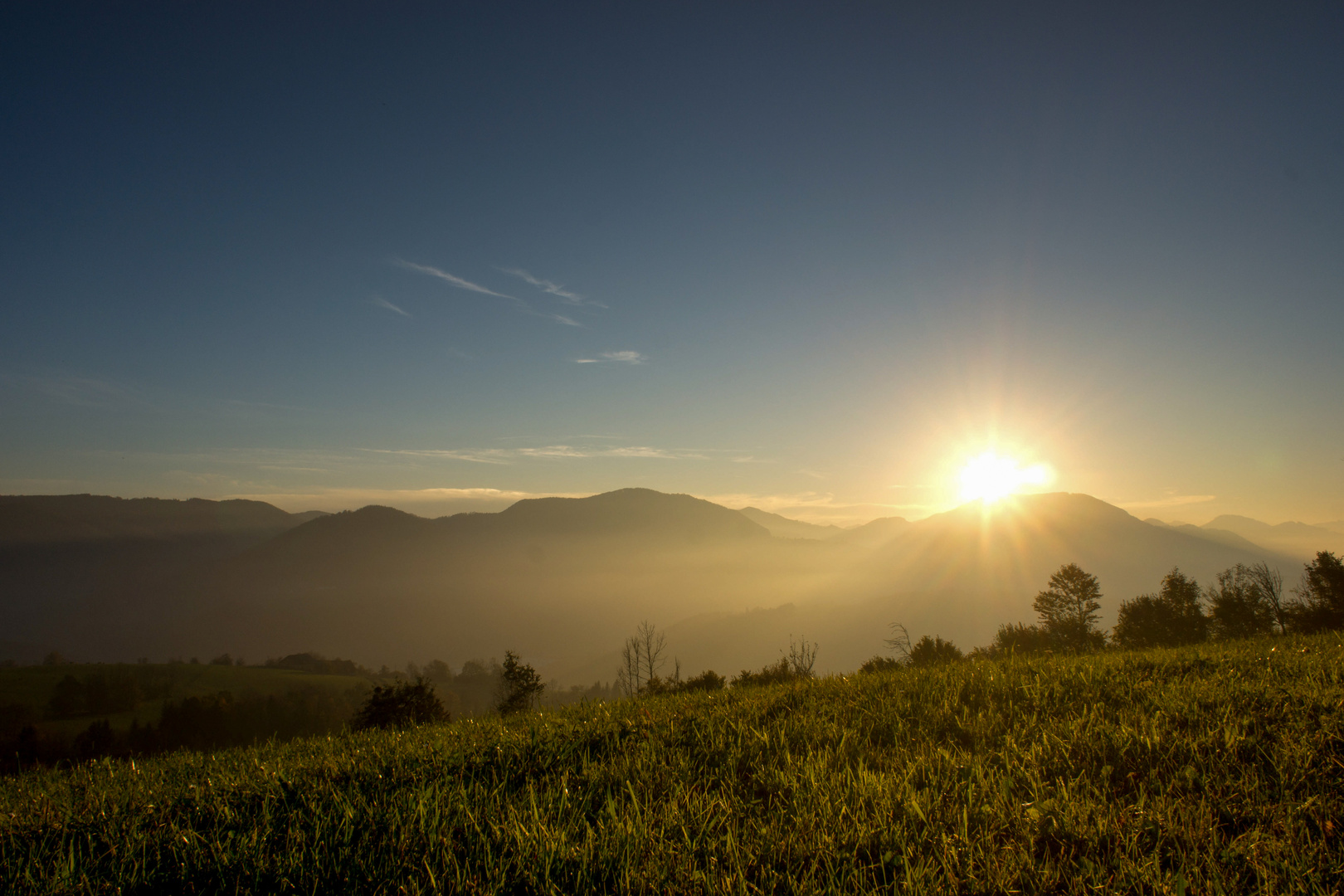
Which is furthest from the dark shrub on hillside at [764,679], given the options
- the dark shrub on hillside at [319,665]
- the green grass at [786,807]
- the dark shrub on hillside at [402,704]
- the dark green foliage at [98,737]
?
the dark shrub on hillside at [319,665]

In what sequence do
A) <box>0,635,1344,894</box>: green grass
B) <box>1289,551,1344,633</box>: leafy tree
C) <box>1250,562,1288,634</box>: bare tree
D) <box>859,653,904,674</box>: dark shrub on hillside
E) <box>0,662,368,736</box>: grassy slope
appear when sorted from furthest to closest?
<box>0,662,368,736</box>: grassy slope → <box>1250,562,1288,634</box>: bare tree → <box>1289,551,1344,633</box>: leafy tree → <box>859,653,904,674</box>: dark shrub on hillside → <box>0,635,1344,894</box>: green grass

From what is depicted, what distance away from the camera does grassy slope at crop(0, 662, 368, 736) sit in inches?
4102

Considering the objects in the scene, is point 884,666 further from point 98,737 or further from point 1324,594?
point 98,737

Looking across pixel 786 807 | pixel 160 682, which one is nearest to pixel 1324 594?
pixel 786 807

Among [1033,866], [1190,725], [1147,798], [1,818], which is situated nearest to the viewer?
[1033,866]

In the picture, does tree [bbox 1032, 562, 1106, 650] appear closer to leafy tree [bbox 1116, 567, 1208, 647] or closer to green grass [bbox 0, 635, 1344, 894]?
leafy tree [bbox 1116, 567, 1208, 647]

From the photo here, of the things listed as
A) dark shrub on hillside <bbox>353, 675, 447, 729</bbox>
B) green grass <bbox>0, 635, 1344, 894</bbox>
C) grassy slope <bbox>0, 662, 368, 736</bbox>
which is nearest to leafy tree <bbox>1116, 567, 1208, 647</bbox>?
dark shrub on hillside <bbox>353, 675, 447, 729</bbox>

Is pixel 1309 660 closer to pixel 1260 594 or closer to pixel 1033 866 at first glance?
pixel 1033 866

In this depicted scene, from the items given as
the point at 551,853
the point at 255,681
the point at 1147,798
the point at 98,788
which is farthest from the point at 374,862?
the point at 255,681

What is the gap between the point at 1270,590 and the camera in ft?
148

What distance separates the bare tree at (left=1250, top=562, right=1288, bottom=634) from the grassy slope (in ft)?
468

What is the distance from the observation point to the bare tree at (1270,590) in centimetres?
4382

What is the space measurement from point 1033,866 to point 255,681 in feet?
612

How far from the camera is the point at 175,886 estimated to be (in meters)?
2.52
